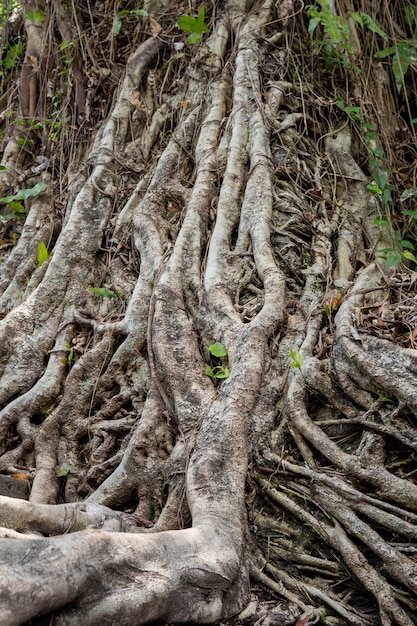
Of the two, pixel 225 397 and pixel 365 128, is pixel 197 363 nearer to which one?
pixel 225 397

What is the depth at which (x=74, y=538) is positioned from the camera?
1.67 metres

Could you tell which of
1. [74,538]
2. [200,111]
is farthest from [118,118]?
[74,538]

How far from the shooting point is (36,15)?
18.8 ft

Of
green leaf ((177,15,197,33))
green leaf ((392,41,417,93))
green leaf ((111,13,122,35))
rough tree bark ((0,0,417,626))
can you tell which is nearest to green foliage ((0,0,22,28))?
rough tree bark ((0,0,417,626))

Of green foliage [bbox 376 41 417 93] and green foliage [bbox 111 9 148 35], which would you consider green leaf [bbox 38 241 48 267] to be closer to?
green foliage [bbox 111 9 148 35]

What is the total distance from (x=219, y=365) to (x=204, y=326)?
0.27 metres

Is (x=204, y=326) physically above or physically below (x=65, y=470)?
above

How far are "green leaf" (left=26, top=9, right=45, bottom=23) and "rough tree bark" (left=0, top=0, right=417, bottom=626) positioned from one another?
0.21 ft

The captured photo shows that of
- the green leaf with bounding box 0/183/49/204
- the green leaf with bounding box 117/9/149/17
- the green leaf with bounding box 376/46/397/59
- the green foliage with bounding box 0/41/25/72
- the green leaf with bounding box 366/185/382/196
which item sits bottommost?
the green leaf with bounding box 366/185/382/196

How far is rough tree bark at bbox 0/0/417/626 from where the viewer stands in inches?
86.1

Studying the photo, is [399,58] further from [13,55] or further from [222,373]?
[13,55]

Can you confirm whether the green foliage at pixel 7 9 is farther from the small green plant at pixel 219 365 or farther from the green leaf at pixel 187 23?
the small green plant at pixel 219 365

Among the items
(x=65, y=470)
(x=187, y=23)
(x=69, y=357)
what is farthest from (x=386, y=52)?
(x=65, y=470)

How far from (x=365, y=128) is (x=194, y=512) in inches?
135
